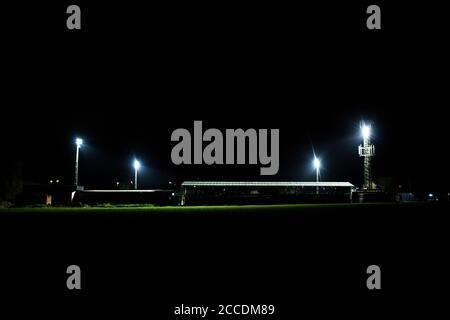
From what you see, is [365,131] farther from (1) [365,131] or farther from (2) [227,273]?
(2) [227,273]

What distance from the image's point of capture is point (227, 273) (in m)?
7.23

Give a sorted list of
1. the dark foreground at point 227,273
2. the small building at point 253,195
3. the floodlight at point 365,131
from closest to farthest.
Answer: the dark foreground at point 227,273
the small building at point 253,195
the floodlight at point 365,131

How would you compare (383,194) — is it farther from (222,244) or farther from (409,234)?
(222,244)

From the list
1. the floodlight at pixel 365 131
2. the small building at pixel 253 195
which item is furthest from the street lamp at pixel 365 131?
the small building at pixel 253 195

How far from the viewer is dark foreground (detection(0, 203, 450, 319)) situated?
603cm

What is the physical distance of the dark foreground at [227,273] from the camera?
6.03 meters

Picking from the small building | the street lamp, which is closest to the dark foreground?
the small building

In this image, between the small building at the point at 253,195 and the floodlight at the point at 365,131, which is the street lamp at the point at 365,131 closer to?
the floodlight at the point at 365,131

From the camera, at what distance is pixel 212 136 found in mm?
27672

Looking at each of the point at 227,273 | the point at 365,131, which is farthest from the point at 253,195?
the point at 227,273

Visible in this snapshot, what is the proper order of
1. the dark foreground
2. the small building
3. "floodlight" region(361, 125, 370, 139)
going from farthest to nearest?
1. "floodlight" region(361, 125, 370, 139)
2. the small building
3. the dark foreground

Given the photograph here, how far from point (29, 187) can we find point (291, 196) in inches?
1084

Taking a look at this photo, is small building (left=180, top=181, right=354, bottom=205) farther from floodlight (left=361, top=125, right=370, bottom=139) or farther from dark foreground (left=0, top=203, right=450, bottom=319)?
dark foreground (left=0, top=203, right=450, bottom=319)
